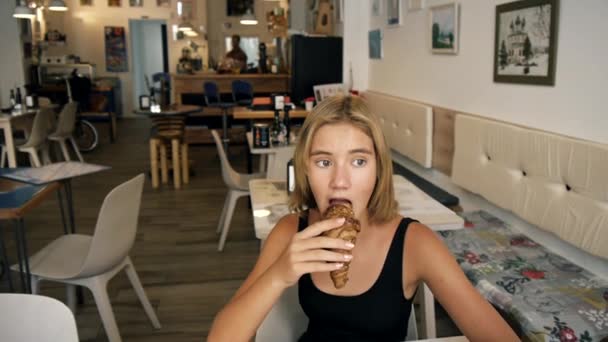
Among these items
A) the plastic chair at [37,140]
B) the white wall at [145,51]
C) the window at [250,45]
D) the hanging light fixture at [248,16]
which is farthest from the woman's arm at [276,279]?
the white wall at [145,51]

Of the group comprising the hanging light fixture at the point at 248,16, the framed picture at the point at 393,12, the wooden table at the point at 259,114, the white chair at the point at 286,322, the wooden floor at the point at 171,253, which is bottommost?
the wooden floor at the point at 171,253

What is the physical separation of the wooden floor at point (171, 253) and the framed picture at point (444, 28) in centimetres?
182

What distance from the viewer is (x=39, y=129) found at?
21.1ft

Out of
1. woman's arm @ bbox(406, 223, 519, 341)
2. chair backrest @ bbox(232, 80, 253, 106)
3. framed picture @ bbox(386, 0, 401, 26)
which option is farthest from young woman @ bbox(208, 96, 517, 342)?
chair backrest @ bbox(232, 80, 253, 106)

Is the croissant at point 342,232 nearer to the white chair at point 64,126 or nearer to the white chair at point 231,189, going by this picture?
the white chair at point 231,189

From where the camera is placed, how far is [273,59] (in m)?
9.91

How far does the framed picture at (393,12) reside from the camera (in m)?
4.54

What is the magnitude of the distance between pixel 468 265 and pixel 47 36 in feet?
42.1

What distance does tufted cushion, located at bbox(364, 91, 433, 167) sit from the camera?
152 inches

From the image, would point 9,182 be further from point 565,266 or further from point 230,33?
point 230,33

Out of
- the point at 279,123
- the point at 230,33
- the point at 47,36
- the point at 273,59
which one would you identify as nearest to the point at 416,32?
the point at 279,123

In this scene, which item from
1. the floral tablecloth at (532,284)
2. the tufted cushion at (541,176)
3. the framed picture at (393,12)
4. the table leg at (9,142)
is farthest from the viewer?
the table leg at (9,142)

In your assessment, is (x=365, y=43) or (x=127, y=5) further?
(x=127, y=5)

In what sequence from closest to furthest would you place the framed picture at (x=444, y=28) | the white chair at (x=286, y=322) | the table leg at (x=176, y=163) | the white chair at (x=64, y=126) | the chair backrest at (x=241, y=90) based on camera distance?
the white chair at (x=286, y=322)
the framed picture at (x=444, y=28)
the table leg at (x=176, y=163)
the white chair at (x=64, y=126)
the chair backrest at (x=241, y=90)
